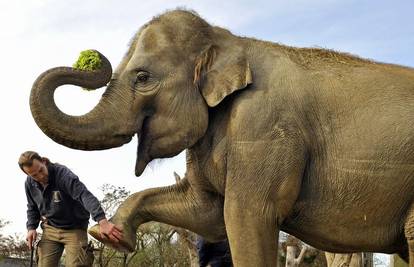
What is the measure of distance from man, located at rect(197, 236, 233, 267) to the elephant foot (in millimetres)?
1861

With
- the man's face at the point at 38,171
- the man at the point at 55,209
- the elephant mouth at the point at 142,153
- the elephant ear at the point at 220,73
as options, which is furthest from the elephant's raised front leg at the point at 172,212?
the man's face at the point at 38,171

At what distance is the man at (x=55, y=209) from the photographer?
22.1 feet

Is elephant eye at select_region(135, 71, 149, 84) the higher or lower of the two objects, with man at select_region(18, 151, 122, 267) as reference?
higher

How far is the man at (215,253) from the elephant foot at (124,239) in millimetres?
1861

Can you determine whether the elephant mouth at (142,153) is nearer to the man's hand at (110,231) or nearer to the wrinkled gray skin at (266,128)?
the wrinkled gray skin at (266,128)

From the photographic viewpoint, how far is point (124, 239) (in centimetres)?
496

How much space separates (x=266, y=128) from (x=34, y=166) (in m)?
3.11

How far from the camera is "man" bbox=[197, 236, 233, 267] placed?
685 centimetres

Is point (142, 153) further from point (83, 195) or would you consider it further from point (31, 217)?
point (31, 217)

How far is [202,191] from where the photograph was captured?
16.4ft

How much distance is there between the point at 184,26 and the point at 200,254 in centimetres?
288

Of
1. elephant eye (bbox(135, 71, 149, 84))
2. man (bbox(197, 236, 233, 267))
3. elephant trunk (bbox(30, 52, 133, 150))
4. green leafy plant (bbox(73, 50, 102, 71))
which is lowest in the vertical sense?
man (bbox(197, 236, 233, 267))

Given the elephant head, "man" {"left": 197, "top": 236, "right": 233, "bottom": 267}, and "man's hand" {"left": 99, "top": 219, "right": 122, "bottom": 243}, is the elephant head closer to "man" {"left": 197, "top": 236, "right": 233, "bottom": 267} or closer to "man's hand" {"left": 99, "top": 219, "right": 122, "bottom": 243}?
"man's hand" {"left": 99, "top": 219, "right": 122, "bottom": 243}

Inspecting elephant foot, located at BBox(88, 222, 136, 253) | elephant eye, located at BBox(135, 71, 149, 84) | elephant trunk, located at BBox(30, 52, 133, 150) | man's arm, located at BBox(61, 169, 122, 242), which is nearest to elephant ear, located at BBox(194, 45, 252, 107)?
elephant eye, located at BBox(135, 71, 149, 84)
